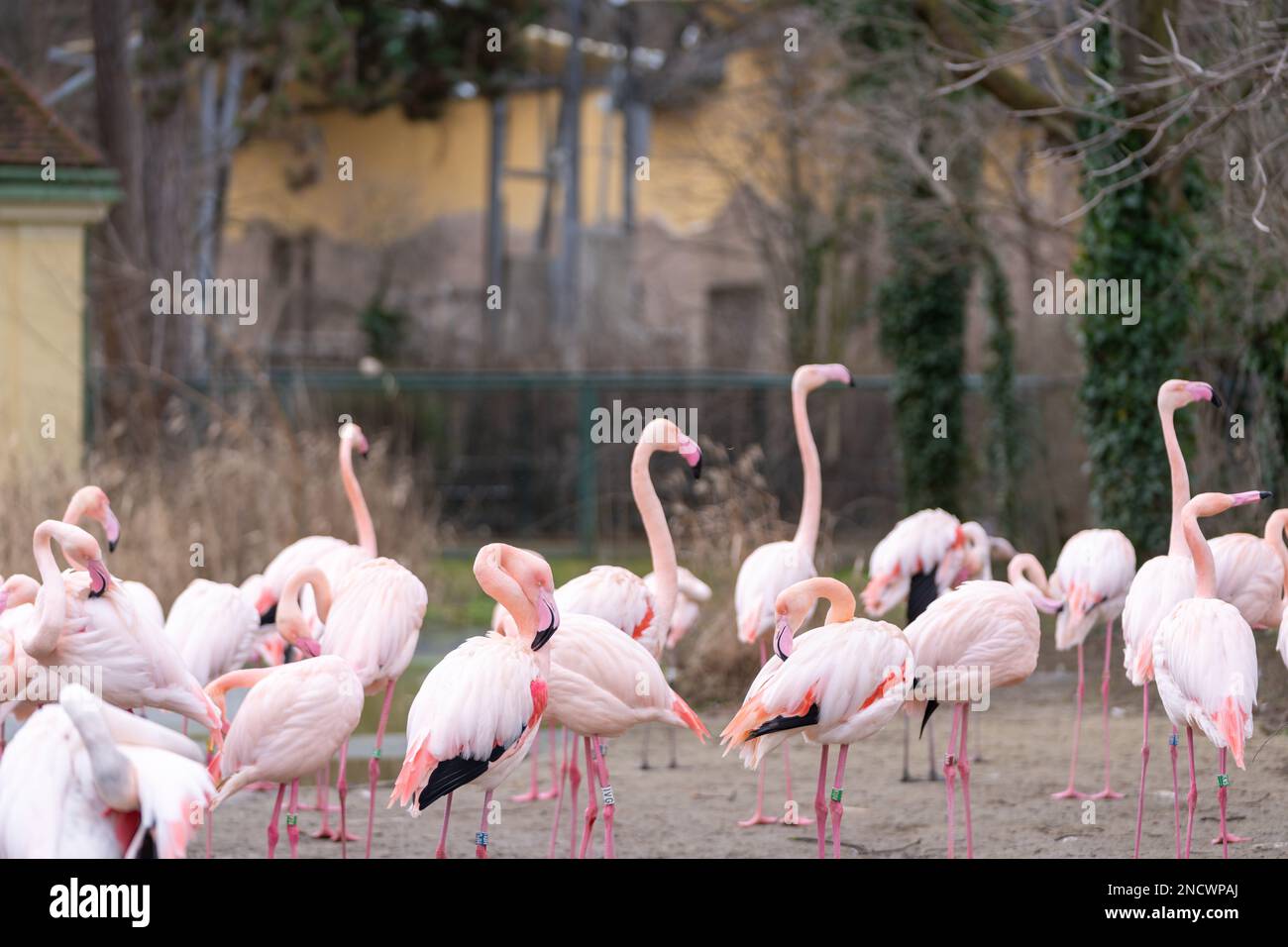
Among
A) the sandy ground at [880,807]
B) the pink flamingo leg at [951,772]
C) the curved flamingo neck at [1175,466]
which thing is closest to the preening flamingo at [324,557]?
the sandy ground at [880,807]

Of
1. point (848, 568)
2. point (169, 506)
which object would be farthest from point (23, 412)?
point (848, 568)

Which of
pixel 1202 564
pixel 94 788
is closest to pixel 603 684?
pixel 94 788

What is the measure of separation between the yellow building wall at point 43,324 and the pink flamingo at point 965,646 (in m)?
8.47

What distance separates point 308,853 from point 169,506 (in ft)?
18.9

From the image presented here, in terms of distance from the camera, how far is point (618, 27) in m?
24.5

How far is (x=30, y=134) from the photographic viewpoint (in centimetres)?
1311

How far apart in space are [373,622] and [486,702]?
1285mm

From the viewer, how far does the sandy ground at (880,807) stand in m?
6.47

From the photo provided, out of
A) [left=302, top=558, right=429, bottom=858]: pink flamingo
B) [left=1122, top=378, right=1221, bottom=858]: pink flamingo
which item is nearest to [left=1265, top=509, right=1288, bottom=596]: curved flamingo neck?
[left=1122, top=378, right=1221, bottom=858]: pink flamingo

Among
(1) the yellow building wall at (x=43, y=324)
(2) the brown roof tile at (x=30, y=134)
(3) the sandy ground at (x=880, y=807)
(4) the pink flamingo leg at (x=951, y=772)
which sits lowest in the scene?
(3) the sandy ground at (x=880, y=807)

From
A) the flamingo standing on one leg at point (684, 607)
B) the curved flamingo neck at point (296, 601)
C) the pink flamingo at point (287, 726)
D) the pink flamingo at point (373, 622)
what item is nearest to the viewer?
the pink flamingo at point (287, 726)

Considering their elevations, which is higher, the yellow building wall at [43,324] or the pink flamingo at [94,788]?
the yellow building wall at [43,324]

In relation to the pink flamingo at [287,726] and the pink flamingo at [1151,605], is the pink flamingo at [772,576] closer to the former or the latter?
the pink flamingo at [1151,605]

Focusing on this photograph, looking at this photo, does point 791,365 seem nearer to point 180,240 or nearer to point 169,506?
point 180,240
